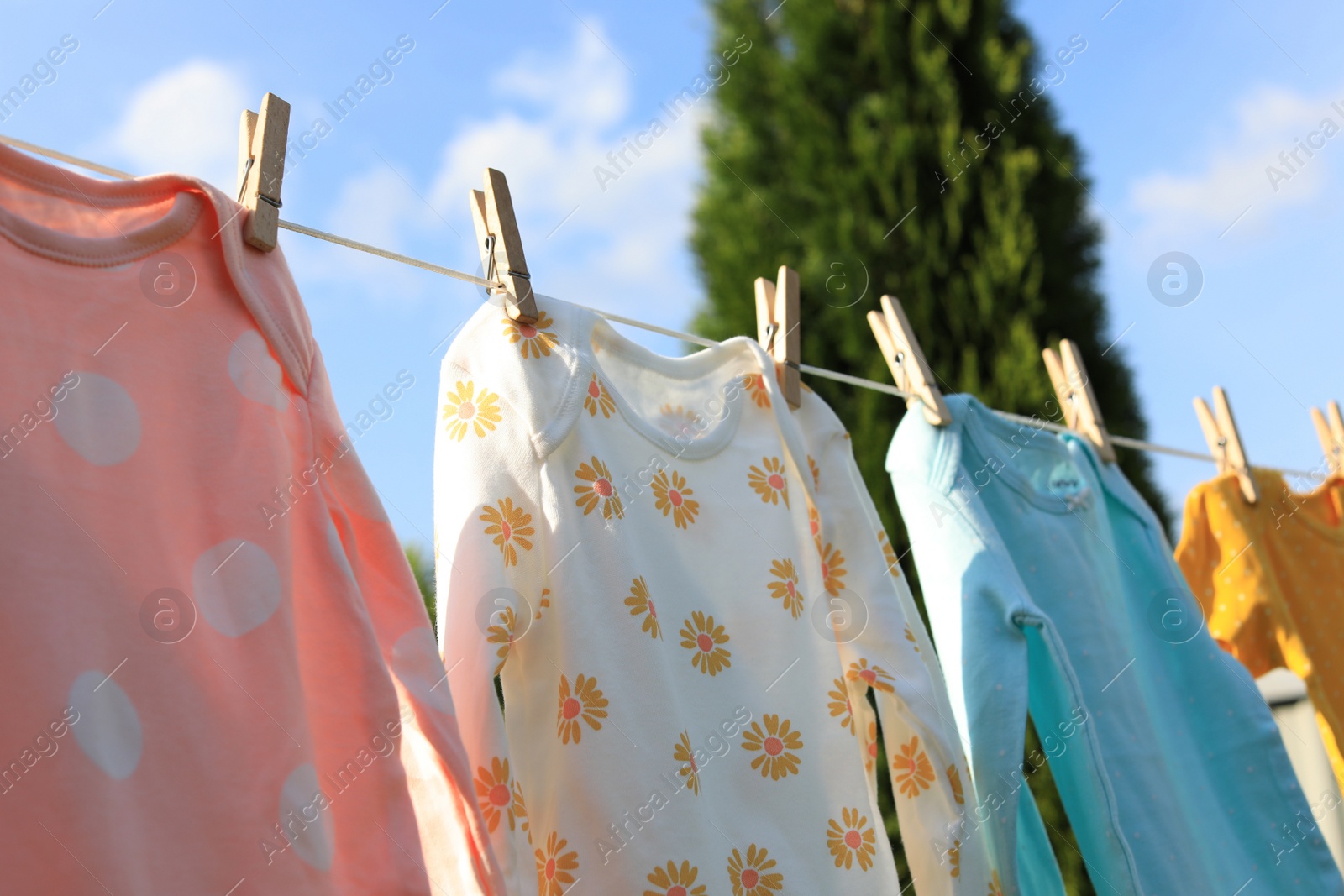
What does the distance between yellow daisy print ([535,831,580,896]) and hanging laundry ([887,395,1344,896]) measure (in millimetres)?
612

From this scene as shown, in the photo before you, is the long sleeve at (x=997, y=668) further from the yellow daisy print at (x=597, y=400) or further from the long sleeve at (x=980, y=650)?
the yellow daisy print at (x=597, y=400)

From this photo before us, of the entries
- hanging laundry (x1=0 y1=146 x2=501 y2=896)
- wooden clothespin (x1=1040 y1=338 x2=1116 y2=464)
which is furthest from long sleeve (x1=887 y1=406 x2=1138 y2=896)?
hanging laundry (x1=0 y1=146 x2=501 y2=896)

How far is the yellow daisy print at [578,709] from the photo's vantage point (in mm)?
1079

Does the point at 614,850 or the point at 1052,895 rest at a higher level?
the point at 614,850

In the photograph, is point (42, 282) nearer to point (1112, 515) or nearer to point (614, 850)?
point (614, 850)

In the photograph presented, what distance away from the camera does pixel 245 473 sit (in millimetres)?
954

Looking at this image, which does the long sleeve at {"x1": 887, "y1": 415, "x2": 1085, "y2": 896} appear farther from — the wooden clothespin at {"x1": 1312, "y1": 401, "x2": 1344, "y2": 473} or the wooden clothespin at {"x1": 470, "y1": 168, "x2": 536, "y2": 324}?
the wooden clothespin at {"x1": 1312, "y1": 401, "x2": 1344, "y2": 473}

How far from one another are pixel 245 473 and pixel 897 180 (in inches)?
101

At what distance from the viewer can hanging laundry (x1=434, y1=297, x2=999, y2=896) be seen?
3.50ft

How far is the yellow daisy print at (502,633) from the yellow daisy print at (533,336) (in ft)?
1.01

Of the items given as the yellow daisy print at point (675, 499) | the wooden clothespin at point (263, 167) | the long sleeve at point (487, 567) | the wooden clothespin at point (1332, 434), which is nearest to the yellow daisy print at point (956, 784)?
the yellow daisy print at point (675, 499)

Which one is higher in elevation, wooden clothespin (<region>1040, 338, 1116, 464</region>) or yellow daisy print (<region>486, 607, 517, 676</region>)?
wooden clothespin (<region>1040, 338, 1116, 464</region>)

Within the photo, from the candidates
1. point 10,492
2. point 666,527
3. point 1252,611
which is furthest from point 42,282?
point 1252,611

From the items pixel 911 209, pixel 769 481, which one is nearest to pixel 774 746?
pixel 769 481
